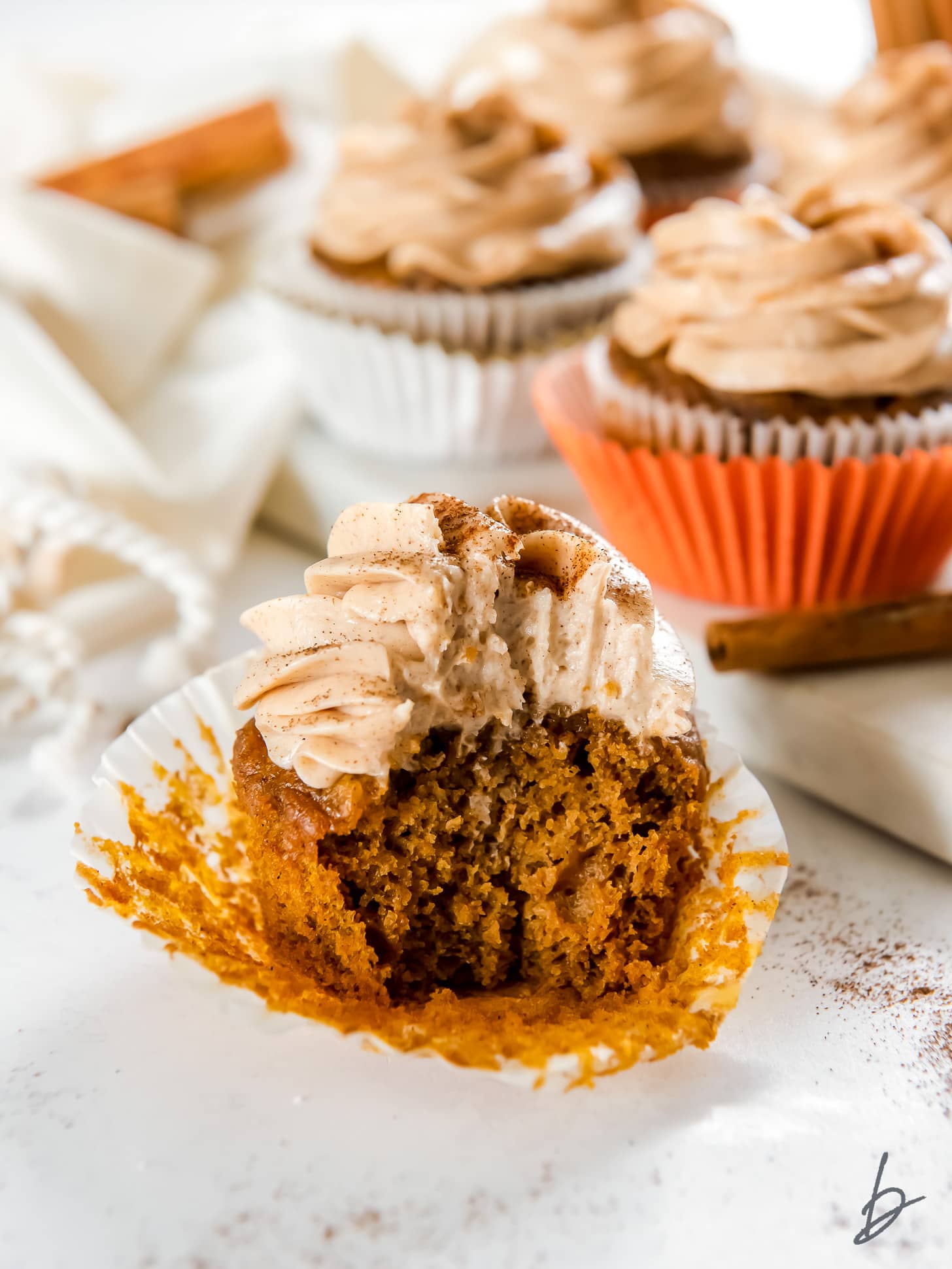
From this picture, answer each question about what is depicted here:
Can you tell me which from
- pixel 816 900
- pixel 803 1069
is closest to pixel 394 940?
pixel 803 1069

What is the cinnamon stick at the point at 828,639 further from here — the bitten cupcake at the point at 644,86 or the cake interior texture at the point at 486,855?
the bitten cupcake at the point at 644,86

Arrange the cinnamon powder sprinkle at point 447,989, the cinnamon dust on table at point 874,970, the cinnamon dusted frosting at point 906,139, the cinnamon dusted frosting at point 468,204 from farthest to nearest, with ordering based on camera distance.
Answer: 1. the cinnamon dusted frosting at point 906,139
2. the cinnamon dusted frosting at point 468,204
3. the cinnamon dust on table at point 874,970
4. the cinnamon powder sprinkle at point 447,989

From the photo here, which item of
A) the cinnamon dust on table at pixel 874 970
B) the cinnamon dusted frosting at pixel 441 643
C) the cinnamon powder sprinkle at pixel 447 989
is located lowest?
the cinnamon dust on table at pixel 874 970

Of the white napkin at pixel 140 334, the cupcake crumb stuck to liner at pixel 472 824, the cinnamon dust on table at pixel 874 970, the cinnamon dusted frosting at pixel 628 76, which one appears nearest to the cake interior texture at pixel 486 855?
the cupcake crumb stuck to liner at pixel 472 824

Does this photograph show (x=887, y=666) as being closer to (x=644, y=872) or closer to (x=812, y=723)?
(x=812, y=723)

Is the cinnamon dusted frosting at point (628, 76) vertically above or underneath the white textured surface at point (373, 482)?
above

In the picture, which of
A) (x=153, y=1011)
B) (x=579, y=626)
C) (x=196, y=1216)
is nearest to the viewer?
(x=196, y=1216)
